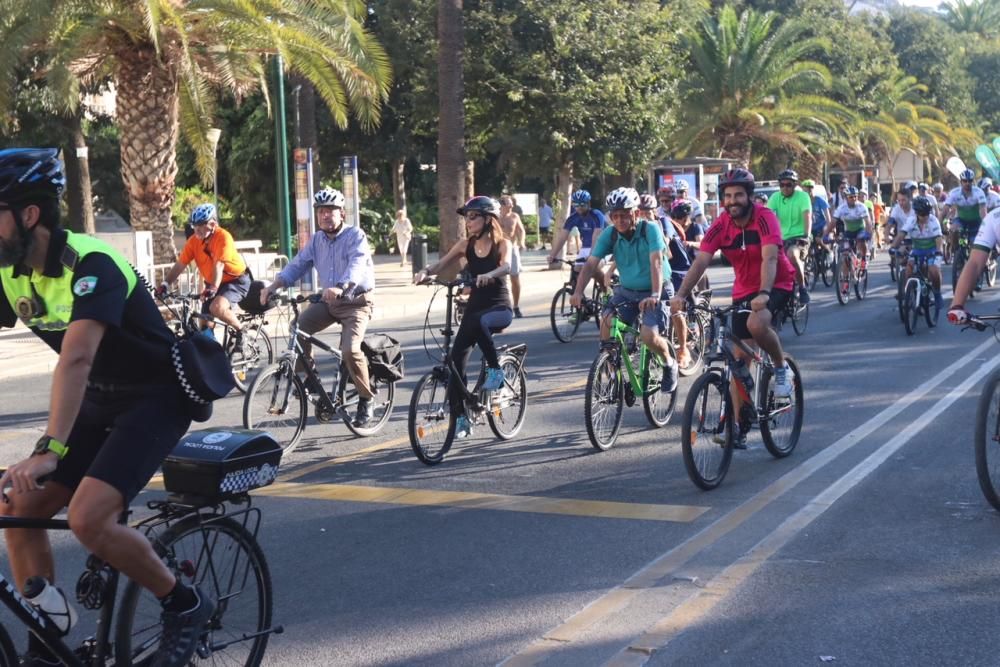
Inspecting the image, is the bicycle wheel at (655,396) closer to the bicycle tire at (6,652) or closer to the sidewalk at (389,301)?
the bicycle tire at (6,652)

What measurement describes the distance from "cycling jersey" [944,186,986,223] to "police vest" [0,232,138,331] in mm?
18284

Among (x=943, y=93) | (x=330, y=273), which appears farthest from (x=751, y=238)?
(x=943, y=93)

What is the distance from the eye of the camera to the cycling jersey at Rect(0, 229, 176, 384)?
12.0 feet

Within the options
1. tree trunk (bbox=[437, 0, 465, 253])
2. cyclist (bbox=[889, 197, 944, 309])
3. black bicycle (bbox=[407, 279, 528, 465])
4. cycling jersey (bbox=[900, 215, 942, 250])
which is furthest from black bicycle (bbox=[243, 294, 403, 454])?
tree trunk (bbox=[437, 0, 465, 253])

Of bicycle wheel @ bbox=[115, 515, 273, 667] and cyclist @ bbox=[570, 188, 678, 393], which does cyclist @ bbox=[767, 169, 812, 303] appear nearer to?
cyclist @ bbox=[570, 188, 678, 393]

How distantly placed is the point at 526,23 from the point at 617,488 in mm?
24385

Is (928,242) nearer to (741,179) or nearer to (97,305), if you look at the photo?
(741,179)

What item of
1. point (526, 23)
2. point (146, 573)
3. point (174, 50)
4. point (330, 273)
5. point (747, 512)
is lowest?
point (747, 512)

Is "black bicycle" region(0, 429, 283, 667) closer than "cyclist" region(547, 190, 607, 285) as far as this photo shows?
Yes

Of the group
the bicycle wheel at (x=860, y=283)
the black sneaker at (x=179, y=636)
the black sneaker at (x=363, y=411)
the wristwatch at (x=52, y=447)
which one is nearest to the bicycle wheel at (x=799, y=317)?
the bicycle wheel at (x=860, y=283)

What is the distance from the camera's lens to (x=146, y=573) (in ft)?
12.5

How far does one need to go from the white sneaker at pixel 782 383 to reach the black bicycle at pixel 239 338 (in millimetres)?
5641

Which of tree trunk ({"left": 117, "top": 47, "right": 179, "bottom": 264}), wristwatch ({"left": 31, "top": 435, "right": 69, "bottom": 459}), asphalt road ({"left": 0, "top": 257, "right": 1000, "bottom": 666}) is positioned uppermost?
tree trunk ({"left": 117, "top": 47, "right": 179, "bottom": 264})

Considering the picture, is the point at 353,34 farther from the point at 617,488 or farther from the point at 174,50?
the point at 617,488
